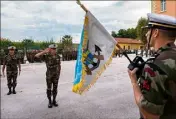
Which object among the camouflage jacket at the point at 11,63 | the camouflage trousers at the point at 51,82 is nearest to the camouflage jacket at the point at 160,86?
the camouflage trousers at the point at 51,82

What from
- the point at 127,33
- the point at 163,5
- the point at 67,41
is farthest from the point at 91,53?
the point at 127,33

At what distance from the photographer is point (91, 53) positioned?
3.09 m

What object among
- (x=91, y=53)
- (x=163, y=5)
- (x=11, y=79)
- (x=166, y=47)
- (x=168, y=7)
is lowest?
(x=11, y=79)

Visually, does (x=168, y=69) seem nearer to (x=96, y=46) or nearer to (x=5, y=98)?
(x=96, y=46)

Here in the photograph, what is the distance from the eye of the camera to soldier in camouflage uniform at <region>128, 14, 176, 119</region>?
73.5 inches

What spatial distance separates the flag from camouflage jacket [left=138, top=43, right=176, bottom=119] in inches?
41.5

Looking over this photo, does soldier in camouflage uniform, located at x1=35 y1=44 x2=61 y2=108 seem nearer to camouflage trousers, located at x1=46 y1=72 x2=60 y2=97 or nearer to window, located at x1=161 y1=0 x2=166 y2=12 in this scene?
camouflage trousers, located at x1=46 y1=72 x2=60 y2=97

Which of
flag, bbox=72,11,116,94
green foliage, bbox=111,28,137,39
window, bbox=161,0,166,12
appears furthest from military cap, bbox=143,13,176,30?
green foliage, bbox=111,28,137,39

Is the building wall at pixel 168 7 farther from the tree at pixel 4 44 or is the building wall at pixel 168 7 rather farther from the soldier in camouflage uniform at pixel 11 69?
the soldier in camouflage uniform at pixel 11 69

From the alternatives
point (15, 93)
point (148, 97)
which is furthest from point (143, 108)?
point (15, 93)

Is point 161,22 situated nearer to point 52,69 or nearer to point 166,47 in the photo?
point 166,47

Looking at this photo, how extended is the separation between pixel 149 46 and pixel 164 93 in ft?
1.59

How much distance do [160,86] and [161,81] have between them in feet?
0.11

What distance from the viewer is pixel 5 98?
9219mm
